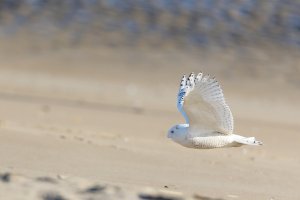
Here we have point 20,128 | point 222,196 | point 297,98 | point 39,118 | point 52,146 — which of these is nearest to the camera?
point 222,196

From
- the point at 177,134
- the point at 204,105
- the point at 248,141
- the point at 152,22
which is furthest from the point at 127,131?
the point at 152,22

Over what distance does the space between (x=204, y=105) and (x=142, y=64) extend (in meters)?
11.8

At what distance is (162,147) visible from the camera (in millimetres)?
9875

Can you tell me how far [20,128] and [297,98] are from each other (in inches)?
338

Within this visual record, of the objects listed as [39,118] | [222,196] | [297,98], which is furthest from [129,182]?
[297,98]

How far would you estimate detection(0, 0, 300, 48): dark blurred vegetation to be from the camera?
19641 mm

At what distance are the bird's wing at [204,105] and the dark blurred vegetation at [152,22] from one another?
38.7 feet

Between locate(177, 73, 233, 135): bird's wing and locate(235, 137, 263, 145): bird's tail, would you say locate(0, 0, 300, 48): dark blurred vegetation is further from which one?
locate(235, 137, 263, 145): bird's tail

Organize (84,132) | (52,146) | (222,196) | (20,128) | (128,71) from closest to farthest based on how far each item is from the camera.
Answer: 1. (222,196)
2. (52,146)
3. (20,128)
4. (84,132)
5. (128,71)

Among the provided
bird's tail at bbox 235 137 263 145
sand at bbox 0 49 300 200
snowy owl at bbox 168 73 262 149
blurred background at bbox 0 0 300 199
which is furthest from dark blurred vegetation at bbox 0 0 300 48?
bird's tail at bbox 235 137 263 145

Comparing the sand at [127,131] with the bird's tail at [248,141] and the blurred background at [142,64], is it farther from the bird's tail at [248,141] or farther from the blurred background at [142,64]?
the bird's tail at [248,141]

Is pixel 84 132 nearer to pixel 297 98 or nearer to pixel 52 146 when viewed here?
pixel 52 146

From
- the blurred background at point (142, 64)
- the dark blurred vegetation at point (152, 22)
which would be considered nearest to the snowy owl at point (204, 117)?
the blurred background at point (142, 64)

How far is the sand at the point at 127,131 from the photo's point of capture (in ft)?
22.9
